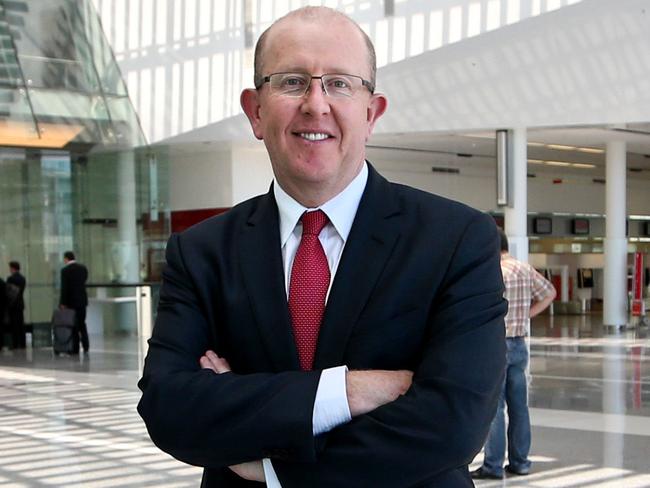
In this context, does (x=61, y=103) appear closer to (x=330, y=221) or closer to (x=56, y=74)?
(x=56, y=74)

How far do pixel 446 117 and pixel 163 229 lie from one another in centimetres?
765

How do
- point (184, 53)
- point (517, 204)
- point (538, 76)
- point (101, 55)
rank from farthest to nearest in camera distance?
1. point (101, 55)
2. point (184, 53)
3. point (517, 204)
4. point (538, 76)

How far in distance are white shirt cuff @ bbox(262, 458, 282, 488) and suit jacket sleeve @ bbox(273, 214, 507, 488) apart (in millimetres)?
12

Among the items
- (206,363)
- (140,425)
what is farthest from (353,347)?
(140,425)

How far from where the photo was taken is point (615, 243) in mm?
24953

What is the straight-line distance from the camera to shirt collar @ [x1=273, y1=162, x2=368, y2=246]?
2104 mm

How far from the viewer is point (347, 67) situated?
6.64ft

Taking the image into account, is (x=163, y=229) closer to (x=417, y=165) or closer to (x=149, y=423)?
(x=417, y=165)

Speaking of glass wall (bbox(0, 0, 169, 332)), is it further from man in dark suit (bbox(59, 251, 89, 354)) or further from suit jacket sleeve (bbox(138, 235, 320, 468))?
suit jacket sleeve (bbox(138, 235, 320, 468))

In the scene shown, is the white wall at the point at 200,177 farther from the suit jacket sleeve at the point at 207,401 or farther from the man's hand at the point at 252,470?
the man's hand at the point at 252,470

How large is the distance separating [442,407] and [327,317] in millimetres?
274

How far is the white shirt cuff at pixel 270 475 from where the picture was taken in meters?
1.92

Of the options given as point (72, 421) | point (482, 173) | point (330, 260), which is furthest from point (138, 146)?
point (330, 260)

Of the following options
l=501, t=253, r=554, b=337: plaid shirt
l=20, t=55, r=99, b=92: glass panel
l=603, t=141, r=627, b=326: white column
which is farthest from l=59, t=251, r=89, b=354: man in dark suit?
l=501, t=253, r=554, b=337: plaid shirt
